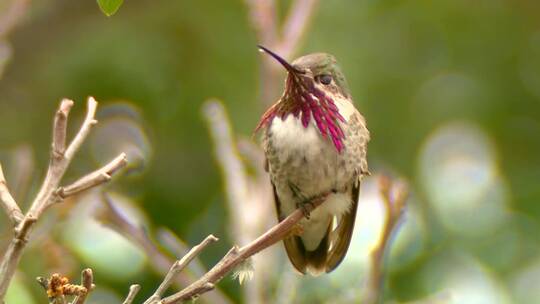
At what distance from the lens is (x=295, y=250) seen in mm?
3893

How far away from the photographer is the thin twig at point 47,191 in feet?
5.96

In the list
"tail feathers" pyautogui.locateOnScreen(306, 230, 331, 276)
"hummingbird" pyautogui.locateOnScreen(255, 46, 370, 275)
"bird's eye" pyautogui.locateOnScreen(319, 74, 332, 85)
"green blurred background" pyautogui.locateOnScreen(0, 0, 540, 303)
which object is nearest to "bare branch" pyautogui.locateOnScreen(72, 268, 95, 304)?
"hummingbird" pyautogui.locateOnScreen(255, 46, 370, 275)

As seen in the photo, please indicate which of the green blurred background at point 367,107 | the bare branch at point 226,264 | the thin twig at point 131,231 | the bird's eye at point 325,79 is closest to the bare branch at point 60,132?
the bare branch at point 226,264

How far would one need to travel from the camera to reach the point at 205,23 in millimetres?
7113

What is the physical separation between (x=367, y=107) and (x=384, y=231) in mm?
3566

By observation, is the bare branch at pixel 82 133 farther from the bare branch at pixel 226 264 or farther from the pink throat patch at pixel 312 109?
the pink throat patch at pixel 312 109

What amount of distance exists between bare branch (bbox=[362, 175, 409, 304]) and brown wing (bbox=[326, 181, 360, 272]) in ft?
1.69

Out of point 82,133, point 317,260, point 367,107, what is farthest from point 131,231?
point 367,107

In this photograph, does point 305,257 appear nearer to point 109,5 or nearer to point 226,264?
point 226,264

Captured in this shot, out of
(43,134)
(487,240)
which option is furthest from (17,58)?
(487,240)

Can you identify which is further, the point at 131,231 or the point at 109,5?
the point at 131,231

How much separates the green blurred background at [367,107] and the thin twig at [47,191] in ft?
10.8

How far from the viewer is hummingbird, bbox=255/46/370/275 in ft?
11.7

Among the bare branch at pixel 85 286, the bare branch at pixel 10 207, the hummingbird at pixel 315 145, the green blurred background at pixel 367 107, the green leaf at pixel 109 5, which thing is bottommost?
the bare branch at pixel 85 286
